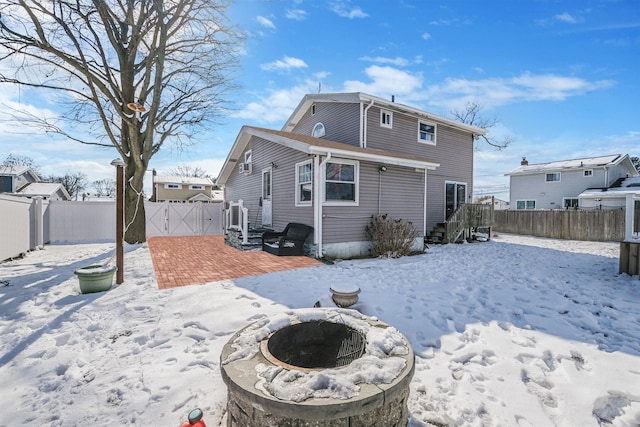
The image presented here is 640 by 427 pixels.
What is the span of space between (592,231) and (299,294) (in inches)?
626

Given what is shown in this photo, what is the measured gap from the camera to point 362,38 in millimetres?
8875

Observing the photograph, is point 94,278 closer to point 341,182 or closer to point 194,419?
point 194,419

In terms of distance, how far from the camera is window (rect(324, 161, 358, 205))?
26.0 feet

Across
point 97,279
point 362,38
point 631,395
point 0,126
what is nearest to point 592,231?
point 362,38

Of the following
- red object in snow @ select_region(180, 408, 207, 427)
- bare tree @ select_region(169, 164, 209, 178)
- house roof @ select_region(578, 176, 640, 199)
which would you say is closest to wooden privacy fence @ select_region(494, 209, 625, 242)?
house roof @ select_region(578, 176, 640, 199)

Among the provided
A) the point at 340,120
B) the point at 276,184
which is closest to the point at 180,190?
the point at 276,184

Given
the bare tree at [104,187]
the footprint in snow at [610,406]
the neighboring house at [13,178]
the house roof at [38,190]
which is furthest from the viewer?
the bare tree at [104,187]

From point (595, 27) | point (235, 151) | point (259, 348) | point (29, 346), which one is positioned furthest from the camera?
point (235, 151)

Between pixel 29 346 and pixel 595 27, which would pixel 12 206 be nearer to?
pixel 29 346

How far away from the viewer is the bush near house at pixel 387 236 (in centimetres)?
841

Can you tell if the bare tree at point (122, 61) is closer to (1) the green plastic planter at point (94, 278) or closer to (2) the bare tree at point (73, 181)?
(1) the green plastic planter at point (94, 278)

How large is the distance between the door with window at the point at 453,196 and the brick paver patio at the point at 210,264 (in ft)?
27.4

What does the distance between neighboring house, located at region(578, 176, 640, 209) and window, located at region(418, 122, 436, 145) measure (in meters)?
12.1

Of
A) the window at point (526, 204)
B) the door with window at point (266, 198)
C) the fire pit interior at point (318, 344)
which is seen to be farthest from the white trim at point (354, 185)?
the window at point (526, 204)
